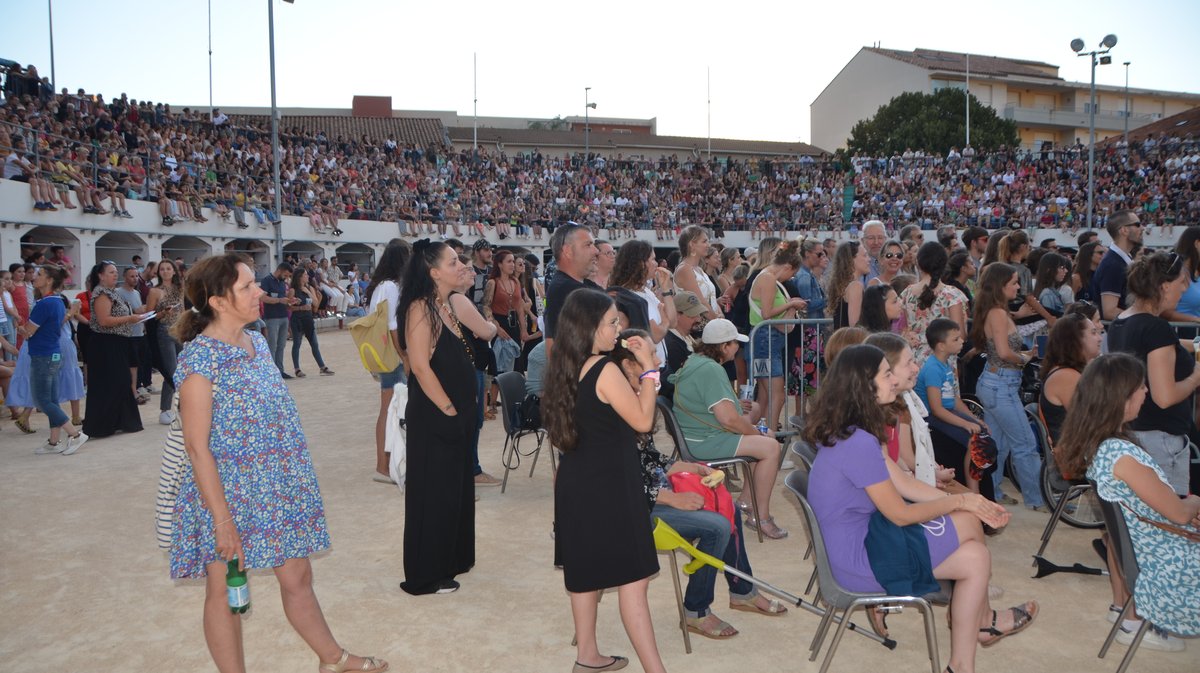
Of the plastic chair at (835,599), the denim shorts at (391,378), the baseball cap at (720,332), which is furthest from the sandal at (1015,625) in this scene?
the denim shorts at (391,378)

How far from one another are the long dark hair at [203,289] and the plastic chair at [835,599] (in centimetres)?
224

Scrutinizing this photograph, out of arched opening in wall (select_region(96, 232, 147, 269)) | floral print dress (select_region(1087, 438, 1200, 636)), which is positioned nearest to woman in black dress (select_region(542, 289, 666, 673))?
floral print dress (select_region(1087, 438, 1200, 636))

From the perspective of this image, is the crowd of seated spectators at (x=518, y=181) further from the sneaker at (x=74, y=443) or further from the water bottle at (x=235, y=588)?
the water bottle at (x=235, y=588)

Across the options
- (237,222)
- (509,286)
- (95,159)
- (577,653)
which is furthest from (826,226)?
(577,653)

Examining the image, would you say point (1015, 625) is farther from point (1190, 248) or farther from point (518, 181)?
point (518, 181)

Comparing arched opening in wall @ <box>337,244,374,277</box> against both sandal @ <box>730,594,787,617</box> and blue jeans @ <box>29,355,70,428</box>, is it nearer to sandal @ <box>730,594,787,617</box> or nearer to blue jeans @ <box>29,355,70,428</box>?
blue jeans @ <box>29,355,70,428</box>

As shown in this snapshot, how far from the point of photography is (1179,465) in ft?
14.7

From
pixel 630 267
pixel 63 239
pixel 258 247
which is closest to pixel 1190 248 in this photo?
pixel 630 267

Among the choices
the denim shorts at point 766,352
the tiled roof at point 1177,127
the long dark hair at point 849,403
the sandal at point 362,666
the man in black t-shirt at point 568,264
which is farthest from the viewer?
the tiled roof at point 1177,127

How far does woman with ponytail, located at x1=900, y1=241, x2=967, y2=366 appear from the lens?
610 cm

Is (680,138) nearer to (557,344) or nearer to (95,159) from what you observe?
(95,159)

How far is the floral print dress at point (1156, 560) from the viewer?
3268 millimetres

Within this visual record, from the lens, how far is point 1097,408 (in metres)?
3.62

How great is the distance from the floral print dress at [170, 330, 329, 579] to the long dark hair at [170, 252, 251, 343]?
0.06 metres
